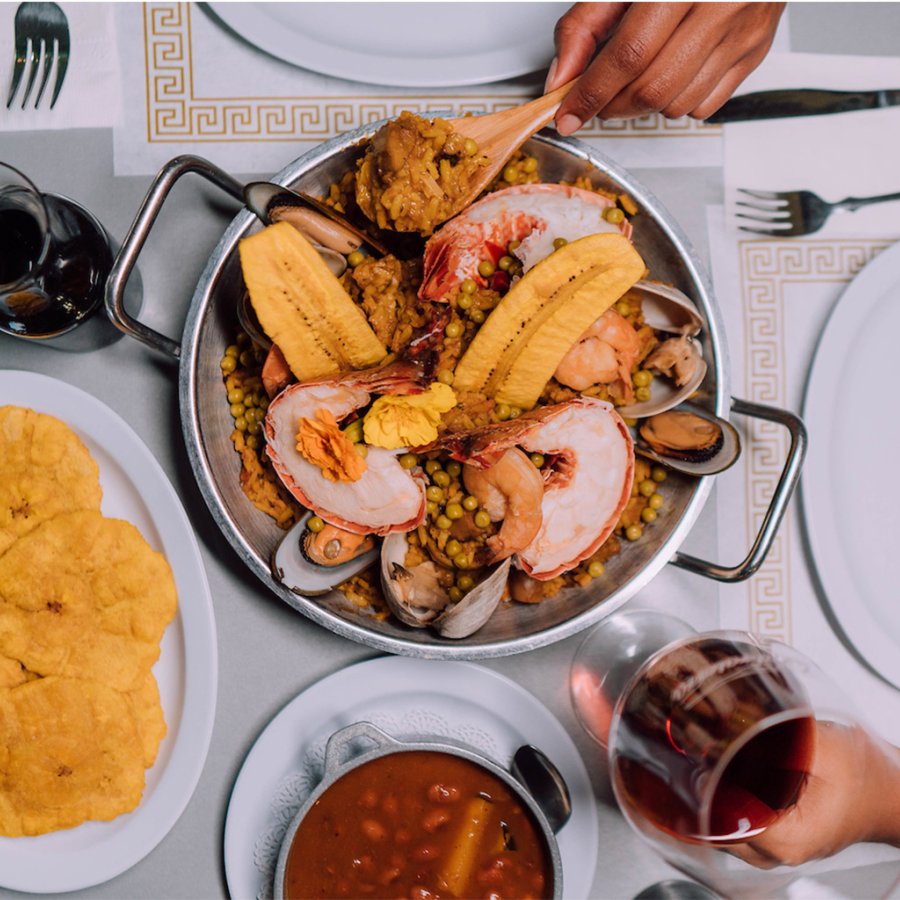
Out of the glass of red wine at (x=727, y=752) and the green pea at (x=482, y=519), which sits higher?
the green pea at (x=482, y=519)

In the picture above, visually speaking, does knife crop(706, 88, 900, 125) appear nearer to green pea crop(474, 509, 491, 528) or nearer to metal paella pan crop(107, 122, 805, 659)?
metal paella pan crop(107, 122, 805, 659)

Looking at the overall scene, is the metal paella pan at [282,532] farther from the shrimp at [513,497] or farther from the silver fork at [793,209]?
the silver fork at [793,209]

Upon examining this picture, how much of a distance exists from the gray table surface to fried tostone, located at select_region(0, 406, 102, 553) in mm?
119

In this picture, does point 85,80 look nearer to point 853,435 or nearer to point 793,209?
point 793,209

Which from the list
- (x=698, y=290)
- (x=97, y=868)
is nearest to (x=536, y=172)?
(x=698, y=290)

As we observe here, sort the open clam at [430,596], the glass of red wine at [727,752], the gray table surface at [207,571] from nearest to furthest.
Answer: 1. the glass of red wine at [727,752]
2. the open clam at [430,596]
3. the gray table surface at [207,571]

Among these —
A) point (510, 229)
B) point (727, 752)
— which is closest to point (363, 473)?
point (510, 229)

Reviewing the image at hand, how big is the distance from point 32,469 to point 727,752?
4.02ft

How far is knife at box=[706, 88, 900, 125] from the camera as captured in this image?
1.66 metres

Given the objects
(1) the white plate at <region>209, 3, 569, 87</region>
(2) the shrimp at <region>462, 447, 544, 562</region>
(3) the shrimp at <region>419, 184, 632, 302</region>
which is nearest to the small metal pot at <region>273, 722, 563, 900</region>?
(2) the shrimp at <region>462, 447, 544, 562</region>

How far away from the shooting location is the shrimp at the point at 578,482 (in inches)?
56.4

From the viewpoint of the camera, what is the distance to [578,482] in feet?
4.75

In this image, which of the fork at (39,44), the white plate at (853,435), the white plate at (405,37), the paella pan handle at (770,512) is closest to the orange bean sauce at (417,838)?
the paella pan handle at (770,512)

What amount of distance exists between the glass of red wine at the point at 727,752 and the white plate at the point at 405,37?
3.49ft
